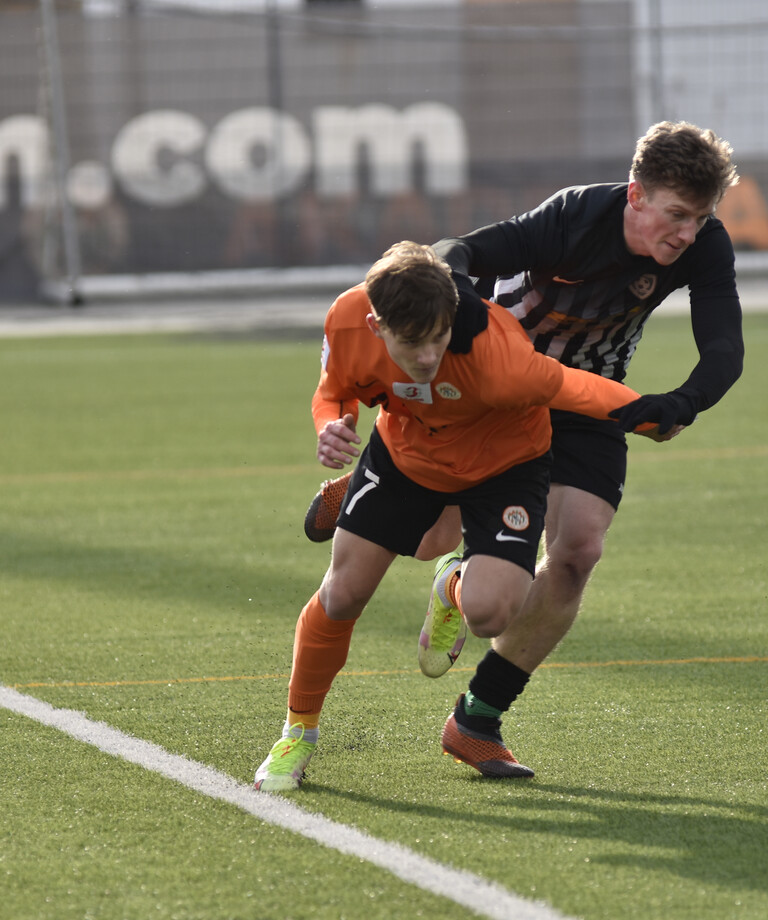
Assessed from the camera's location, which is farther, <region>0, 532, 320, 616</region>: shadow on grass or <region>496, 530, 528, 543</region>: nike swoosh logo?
<region>0, 532, 320, 616</region>: shadow on grass

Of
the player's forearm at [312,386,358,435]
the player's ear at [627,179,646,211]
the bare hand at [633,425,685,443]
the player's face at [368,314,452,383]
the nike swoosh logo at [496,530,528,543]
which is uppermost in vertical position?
the player's ear at [627,179,646,211]

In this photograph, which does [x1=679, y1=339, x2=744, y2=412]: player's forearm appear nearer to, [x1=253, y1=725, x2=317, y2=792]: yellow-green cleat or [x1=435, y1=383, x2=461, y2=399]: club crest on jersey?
[x1=435, y1=383, x2=461, y2=399]: club crest on jersey

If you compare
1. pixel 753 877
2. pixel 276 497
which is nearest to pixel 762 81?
pixel 276 497

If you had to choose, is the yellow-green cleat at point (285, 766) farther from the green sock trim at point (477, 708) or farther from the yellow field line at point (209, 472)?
the yellow field line at point (209, 472)

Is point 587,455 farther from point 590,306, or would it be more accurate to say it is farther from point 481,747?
point 481,747

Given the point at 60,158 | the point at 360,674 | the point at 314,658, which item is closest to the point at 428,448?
the point at 314,658

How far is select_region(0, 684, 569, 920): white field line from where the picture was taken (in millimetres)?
3057

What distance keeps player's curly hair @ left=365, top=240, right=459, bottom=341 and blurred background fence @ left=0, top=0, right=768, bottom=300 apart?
57.0 feet

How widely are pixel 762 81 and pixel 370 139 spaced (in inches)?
242

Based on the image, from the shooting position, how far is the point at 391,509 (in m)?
3.90

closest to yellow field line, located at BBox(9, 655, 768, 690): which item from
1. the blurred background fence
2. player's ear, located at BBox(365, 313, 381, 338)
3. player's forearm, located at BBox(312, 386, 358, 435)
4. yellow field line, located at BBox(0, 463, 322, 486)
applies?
player's forearm, located at BBox(312, 386, 358, 435)

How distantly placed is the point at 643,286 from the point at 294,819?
1.80m

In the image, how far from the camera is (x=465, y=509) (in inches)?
154

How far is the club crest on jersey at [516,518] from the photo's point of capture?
12.5 feet
